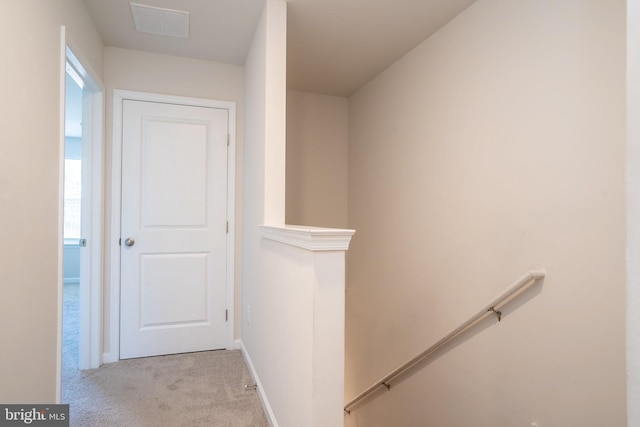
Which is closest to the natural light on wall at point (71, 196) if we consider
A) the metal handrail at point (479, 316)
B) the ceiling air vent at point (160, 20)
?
the ceiling air vent at point (160, 20)

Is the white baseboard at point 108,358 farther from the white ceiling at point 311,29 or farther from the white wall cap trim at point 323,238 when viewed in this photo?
the white ceiling at point 311,29

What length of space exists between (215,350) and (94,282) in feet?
3.62

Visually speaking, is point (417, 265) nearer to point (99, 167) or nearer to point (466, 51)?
point (466, 51)

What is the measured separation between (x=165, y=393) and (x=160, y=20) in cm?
251

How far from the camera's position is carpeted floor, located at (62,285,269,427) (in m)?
1.94

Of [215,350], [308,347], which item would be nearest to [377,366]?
[215,350]

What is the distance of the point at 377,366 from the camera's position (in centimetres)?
316

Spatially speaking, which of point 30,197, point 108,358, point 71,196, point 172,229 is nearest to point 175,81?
point 172,229

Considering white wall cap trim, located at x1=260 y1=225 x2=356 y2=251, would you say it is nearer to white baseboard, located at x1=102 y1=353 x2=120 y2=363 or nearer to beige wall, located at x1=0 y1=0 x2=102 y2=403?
beige wall, located at x1=0 y1=0 x2=102 y2=403

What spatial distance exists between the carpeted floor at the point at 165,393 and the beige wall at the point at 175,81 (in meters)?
0.31

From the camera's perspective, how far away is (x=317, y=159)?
378 cm

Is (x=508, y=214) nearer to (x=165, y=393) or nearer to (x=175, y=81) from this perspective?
(x=165, y=393)

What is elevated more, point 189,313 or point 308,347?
point 308,347

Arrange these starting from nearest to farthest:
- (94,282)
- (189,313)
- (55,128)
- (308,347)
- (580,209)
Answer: (308,347)
(580,209)
(55,128)
(94,282)
(189,313)
